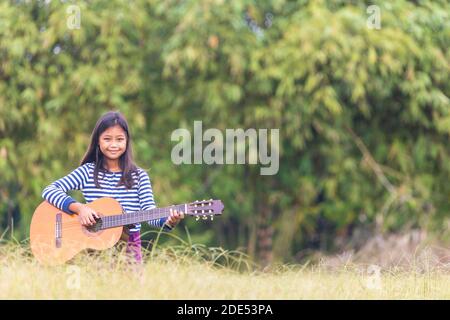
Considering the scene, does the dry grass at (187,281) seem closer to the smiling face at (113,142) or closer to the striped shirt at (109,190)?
the striped shirt at (109,190)

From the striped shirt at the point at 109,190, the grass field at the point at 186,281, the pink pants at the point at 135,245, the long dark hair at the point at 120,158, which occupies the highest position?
the long dark hair at the point at 120,158

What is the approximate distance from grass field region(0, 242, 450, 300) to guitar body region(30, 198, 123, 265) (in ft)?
0.16

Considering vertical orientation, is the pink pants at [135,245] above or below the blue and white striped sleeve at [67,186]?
below

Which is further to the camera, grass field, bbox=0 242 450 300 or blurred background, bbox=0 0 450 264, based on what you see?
blurred background, bbox=0 0 450 264

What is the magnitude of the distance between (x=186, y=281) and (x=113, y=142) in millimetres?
692

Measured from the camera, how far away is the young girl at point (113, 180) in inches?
140

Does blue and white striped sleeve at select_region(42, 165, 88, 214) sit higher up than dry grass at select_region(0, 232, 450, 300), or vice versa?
blue and white striped sleeve at select_region(42, 165, 88, 214)

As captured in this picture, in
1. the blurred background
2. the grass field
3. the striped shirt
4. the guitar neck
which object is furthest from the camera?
the blurred background

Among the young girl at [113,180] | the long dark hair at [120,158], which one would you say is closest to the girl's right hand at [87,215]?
the young girl at [113,180]

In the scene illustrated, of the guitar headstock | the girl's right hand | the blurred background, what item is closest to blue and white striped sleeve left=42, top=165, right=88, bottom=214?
the girl's right hand

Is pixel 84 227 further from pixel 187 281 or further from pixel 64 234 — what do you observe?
pixel 187 281

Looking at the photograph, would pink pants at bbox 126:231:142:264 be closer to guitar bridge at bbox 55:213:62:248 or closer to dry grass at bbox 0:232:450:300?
dry grass at bbox 0:232:450:300

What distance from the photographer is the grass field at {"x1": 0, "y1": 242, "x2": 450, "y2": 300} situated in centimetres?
319

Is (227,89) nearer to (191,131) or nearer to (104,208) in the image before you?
(191,131)
